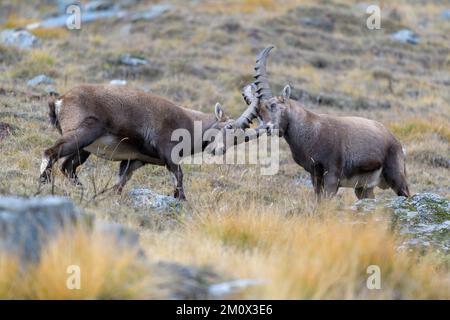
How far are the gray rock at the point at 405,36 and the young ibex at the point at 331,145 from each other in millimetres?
14740

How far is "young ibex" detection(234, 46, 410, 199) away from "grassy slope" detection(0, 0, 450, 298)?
51 cm

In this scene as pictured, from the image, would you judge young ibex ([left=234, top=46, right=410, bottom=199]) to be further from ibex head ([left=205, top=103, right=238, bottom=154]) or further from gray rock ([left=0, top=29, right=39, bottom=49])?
gray rock ([left=0, top=29, right=39, bottom=49])

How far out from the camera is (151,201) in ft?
29.4

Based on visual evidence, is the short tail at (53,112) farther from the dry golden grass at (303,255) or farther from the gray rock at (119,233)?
the gray rock at (119,233)

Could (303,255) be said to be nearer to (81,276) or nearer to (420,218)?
(81,276)

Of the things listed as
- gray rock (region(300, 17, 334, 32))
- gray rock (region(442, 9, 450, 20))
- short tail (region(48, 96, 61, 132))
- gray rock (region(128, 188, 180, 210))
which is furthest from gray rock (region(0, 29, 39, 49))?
gray rock (region(442, 9, 450, 20))

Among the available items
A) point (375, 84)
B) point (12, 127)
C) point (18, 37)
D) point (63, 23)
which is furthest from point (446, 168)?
point (63, 23)

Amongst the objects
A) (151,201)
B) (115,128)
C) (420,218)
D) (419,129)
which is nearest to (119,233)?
(151,201)

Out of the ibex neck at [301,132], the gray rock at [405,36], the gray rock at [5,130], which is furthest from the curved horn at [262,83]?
the gray rock at [405,36]

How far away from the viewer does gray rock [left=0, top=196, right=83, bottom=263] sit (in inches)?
218

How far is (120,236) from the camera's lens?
5.90 metres

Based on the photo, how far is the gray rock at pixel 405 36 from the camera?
82.0 ft

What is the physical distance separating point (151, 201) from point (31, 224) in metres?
3.38
